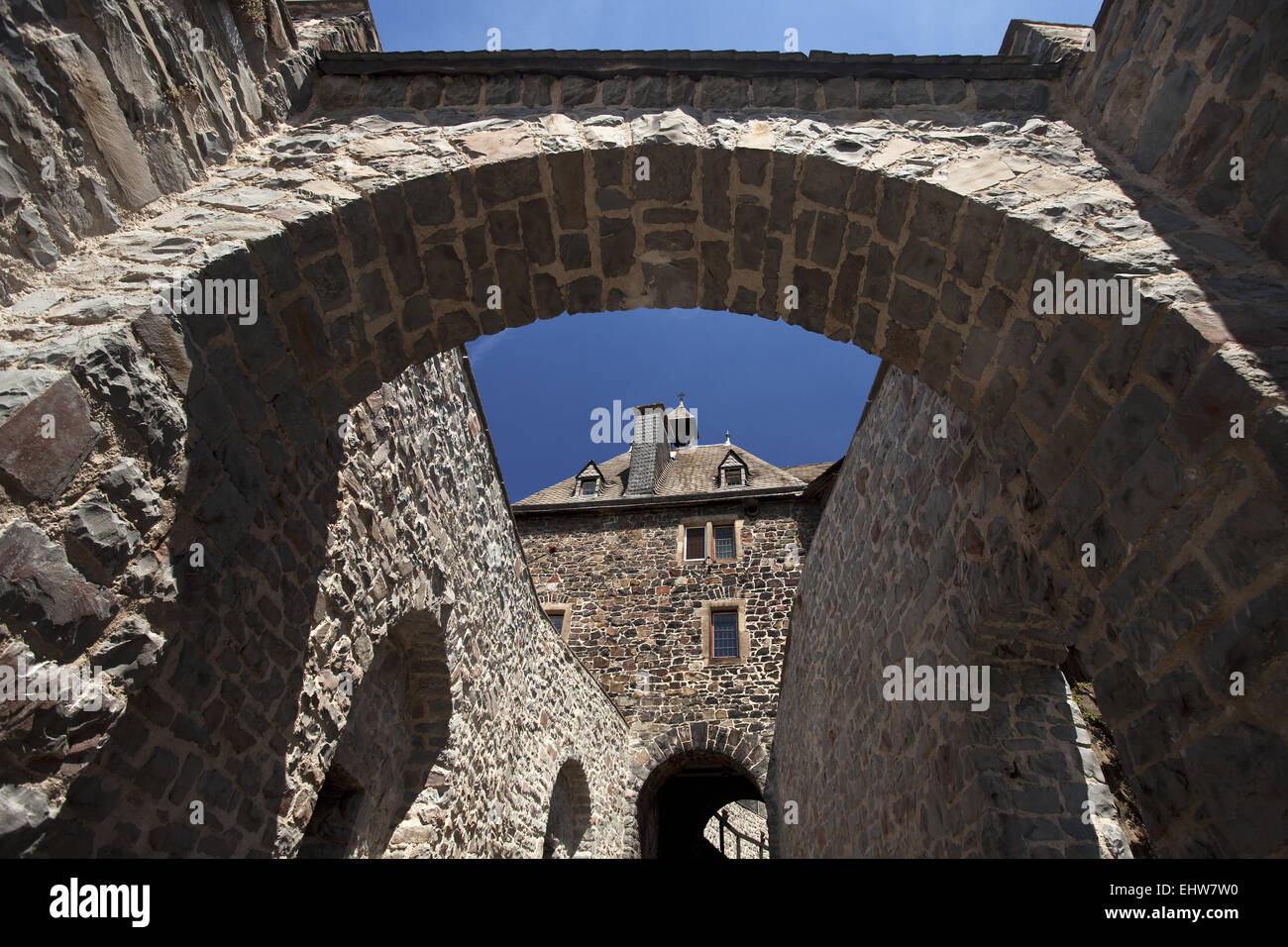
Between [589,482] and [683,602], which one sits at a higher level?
[589,482]

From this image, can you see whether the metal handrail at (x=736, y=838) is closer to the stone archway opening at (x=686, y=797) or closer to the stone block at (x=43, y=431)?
the stone archway opening at (x=686, y=797)

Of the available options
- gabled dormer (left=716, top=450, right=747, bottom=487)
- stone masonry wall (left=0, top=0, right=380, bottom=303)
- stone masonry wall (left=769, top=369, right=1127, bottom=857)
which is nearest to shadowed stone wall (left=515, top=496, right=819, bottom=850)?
gabled dormer (left=716, top=450, right=747, bottom=487)

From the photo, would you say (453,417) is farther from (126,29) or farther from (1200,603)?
(1200,603)

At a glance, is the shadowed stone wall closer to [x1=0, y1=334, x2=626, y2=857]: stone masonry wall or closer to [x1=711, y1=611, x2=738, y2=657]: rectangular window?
[x1=711, y1=611, x2=738, y2=657]: rectangular window

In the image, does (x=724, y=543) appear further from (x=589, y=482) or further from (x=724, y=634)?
(x=589, y=482)

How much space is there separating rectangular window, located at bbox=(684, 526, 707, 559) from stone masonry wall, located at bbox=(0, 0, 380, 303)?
11665mm

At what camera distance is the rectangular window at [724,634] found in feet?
41.9

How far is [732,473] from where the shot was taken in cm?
1595

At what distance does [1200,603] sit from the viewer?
1.94 m

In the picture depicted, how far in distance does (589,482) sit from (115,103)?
48.5ft

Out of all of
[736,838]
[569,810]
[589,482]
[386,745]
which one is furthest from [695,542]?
[736,838]

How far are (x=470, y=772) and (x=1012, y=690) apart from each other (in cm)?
425
